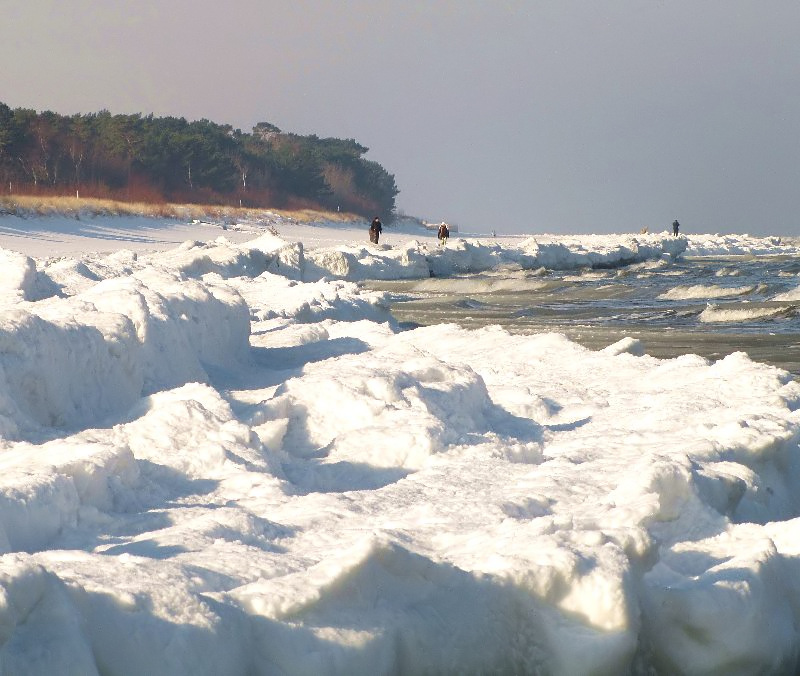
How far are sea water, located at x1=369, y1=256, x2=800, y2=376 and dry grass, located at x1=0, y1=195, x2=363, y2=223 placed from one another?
34.4ft

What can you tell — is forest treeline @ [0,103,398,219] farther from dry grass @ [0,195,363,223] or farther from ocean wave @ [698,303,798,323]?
ocean wave @ [698,303,798,323]

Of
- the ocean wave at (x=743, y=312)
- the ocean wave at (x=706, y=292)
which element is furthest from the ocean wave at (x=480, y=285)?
the ocean wave at (x=743, y=312)

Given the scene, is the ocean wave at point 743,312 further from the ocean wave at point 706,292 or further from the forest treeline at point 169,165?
the forest treeline at point 169,165

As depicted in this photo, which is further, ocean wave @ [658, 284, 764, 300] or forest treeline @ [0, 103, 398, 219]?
forest treeline @ [0, 103, 398, 219]

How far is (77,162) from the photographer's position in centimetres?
5044

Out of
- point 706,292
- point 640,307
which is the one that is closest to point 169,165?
point 706,292

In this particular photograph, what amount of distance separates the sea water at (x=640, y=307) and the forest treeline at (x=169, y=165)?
22.4m

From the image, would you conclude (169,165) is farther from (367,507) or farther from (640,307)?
(367,507)

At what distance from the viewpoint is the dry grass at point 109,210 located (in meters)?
30.9

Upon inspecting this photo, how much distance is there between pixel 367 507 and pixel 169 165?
2134 inches

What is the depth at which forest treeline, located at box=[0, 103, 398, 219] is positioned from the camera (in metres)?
47.7

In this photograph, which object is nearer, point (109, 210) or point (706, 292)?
point (706, 292)

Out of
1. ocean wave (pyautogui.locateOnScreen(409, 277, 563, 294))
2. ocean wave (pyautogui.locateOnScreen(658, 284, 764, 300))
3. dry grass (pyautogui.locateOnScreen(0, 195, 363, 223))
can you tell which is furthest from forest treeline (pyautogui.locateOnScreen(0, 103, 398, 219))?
ocean wave (pyautogui.locateOnScreen(658, 284, 764, 300))

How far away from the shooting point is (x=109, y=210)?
118 ft
